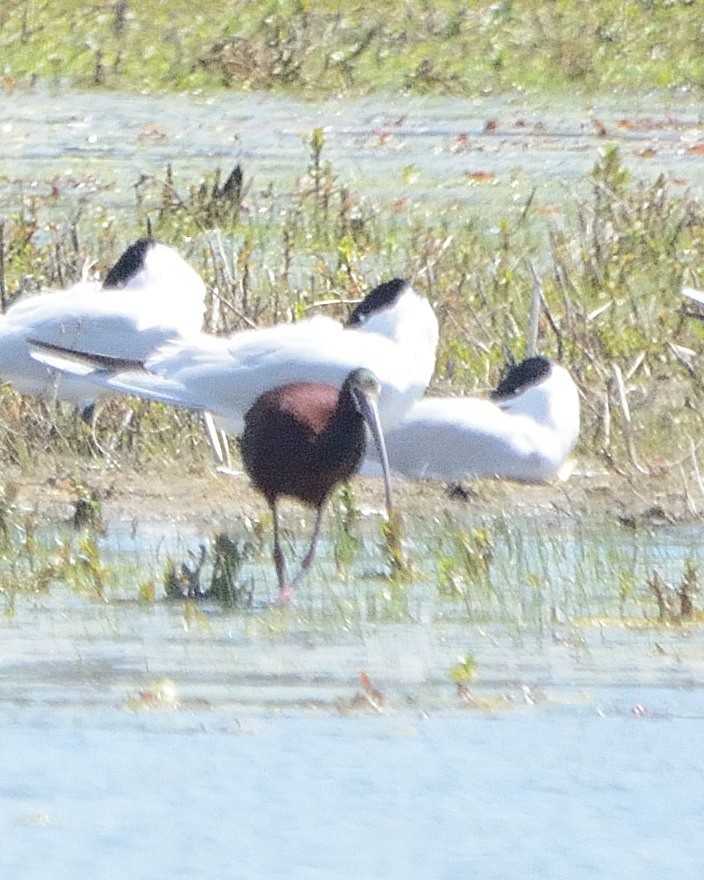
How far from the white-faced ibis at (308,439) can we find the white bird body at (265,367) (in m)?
0.51

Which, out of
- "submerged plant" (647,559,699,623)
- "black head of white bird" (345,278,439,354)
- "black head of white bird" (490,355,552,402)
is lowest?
"submerged plant" (647,559,699,623)

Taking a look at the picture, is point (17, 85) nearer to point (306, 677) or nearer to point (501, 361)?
point (501, 361)

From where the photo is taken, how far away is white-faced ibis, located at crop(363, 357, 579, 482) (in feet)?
29.0

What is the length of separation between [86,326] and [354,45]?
1581 cm

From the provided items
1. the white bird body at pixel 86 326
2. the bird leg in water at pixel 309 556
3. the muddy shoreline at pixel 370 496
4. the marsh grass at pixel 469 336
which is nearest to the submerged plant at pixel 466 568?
the marsh grass at pixel 469 336

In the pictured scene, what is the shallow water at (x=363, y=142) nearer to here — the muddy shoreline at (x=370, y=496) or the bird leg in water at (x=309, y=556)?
the muddy shoreline at (x=370, y=496)

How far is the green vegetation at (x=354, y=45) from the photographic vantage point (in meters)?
23.8

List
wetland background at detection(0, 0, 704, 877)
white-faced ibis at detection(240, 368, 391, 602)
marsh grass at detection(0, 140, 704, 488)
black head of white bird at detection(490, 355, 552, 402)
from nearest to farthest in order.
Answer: wetland background at detection(0, 0, 704, 877)
white-faced ibis at detection(240, 368, 391, 602)
black head of white bird at detection(490, 355, 552, 402)
marsh grass at detection(0, 140, 704, 488)

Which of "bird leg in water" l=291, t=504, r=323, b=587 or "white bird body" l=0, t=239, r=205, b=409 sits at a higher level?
"white bird body" l=0, t=239, r=205, b=409

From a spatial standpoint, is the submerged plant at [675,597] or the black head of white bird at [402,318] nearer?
the submerged plant at [675,597]

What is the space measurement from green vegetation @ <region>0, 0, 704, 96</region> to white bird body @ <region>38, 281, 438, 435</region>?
1469 cm

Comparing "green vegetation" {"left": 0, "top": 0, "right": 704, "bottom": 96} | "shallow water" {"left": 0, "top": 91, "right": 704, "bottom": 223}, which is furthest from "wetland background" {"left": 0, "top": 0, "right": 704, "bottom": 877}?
"green vegetation" {"left": 0, "top": 0, "right": 704, "bottom": 96}

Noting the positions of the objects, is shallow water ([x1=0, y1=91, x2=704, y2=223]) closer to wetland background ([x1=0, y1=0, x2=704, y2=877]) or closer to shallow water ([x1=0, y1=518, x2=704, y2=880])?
wetland background ([x1=0, y1=0, x2=704, y2=877])

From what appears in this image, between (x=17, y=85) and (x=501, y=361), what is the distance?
14.4 meters
